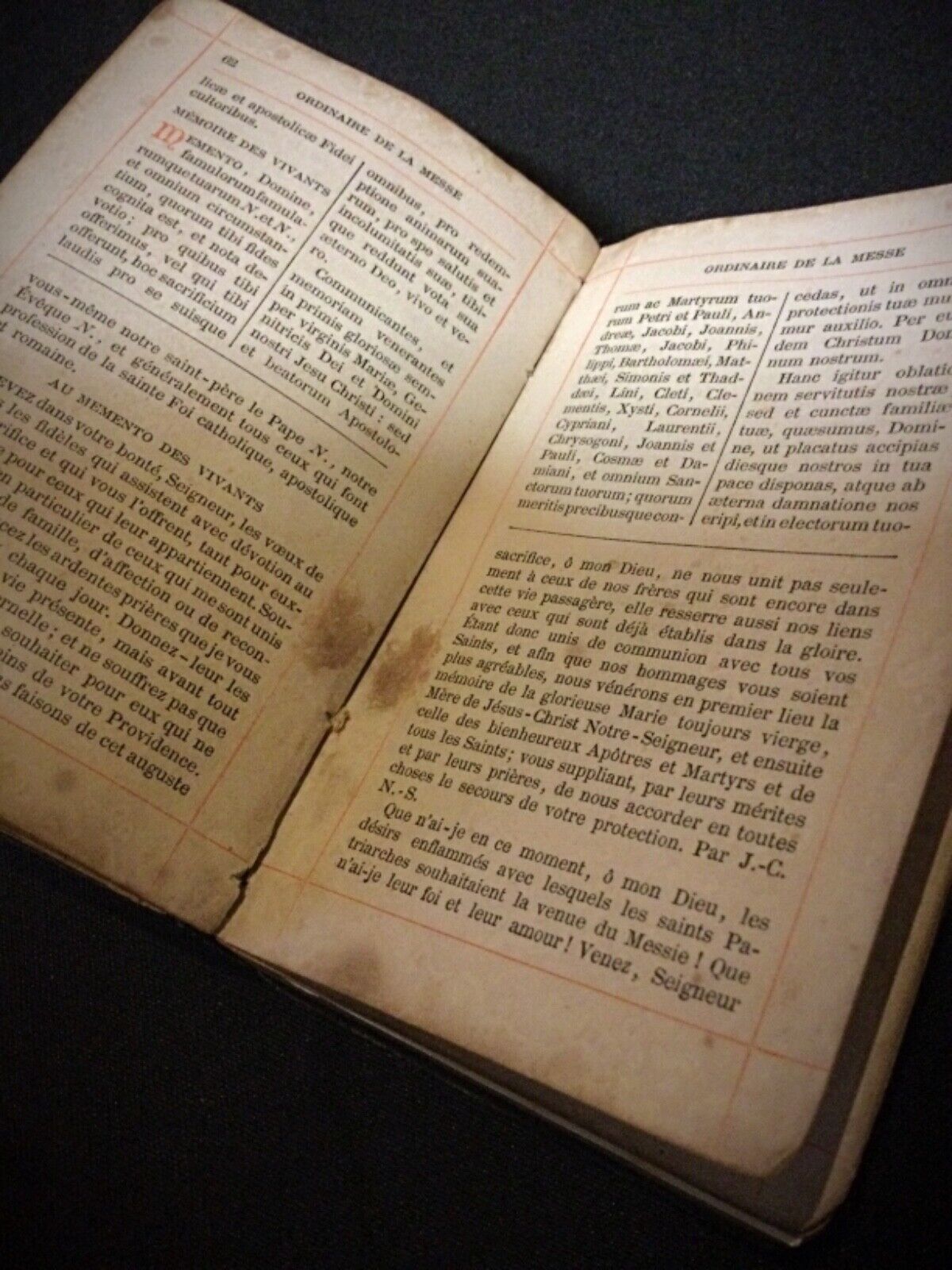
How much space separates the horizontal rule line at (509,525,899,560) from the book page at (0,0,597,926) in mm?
77

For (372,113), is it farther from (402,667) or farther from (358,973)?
(358,973)

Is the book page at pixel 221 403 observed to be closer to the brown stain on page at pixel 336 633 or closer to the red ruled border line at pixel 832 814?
the brown stain on page at pixel 336 633

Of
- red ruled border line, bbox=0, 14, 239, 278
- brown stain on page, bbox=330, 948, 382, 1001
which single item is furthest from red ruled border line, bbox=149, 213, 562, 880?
red ruled border line, bbox=0, 14, 239, 278

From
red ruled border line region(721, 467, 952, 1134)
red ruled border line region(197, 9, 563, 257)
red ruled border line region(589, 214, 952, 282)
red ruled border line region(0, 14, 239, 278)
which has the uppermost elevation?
red ruled border line region(589, 214, 952, 282)

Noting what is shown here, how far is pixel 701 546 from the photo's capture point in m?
0.58

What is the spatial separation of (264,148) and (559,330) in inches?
8.9

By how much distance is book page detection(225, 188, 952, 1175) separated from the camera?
0.47 meters

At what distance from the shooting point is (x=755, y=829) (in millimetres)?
488

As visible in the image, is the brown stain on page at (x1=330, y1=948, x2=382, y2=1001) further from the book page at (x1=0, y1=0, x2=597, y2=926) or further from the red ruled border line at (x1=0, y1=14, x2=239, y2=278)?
the red ruled border line at (x1=0, y1=14, x2=239, y2=278)

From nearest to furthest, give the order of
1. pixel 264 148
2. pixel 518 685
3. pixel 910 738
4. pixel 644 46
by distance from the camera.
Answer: pixel 910 738 → pixel 518 685 → pixel 264 148 → pixel 644 46

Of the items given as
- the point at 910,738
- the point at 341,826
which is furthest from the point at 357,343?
the point at 910,738

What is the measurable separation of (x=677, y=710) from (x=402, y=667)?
18 cm

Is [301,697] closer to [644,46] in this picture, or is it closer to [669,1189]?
[669,1189]

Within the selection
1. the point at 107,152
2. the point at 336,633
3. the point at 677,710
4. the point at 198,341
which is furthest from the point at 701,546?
the point at 107,152
